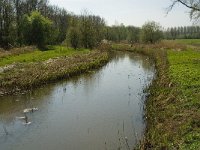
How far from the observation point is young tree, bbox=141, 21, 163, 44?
315ft

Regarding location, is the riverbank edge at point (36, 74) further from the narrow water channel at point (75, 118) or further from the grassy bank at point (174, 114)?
the grassy bank at point (174, 114)

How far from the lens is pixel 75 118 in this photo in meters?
18.5

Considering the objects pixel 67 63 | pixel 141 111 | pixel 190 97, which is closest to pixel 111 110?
pixel 141 111

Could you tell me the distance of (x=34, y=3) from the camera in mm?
78125

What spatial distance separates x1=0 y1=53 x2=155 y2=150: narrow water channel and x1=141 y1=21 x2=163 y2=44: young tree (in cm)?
6852

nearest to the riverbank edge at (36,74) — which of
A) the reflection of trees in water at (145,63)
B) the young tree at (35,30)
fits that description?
the reflection of trees in water at (145,63)

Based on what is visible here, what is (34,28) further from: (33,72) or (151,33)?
(151,33)

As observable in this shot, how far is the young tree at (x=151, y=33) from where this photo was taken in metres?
96.0

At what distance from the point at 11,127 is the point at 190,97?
936 centimetres

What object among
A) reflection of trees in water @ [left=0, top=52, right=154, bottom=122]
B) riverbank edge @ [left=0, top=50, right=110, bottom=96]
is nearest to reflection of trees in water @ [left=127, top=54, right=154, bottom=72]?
riverbank edge @ [left=0, top=50, right=110, bottom=96]

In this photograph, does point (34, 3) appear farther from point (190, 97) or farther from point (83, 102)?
point (190, 97)

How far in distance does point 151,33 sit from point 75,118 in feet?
265

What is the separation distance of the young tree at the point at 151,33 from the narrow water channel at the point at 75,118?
68.5 meters

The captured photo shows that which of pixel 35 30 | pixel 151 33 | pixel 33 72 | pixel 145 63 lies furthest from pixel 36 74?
pixel 151 33
